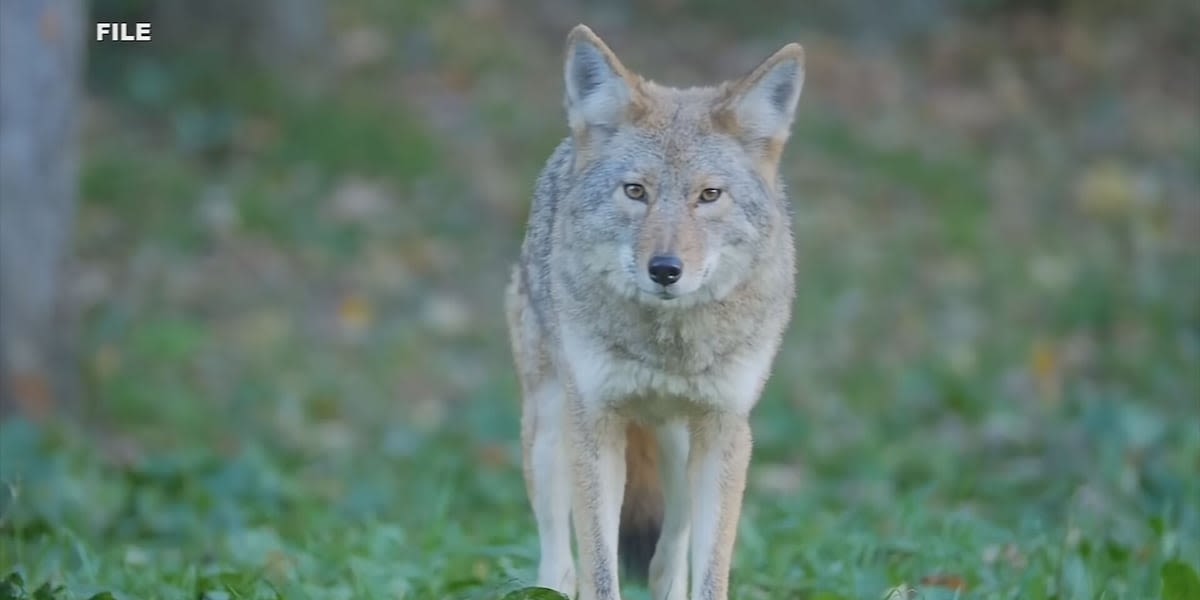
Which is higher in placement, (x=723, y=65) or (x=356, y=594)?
(x=723, y=65)

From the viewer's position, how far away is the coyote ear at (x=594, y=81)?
5.68 m

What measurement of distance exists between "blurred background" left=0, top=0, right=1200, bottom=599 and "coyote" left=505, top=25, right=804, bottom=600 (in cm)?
73

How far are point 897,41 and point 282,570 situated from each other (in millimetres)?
13463

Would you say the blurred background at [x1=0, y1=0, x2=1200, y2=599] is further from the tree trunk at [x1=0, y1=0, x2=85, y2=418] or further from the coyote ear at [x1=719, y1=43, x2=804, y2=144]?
the coyote ear at [x1=719, y1=43, x2=804, y2=144]

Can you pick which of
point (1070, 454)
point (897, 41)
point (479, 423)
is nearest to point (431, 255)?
point (479, 423)

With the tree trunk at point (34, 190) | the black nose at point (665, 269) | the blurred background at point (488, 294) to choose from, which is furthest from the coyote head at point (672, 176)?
the tree trunk at point (34, 190)

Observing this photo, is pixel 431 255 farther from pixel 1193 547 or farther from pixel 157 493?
pixel 1193 547

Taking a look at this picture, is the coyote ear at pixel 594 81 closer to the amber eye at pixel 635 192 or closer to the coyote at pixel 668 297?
the coyote at pixel 668 297

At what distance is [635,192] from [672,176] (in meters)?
0.13

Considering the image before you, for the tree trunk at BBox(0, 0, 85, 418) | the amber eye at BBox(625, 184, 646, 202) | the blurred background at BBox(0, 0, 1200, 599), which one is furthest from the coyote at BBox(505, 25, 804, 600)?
the tree trunk at BBox(0, 0, 85, 418)

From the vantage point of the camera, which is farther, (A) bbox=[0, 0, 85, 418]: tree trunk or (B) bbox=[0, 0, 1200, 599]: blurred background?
(A) bbox=[0, 0, 85, 418]: tree trunk

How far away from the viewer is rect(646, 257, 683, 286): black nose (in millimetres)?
5281

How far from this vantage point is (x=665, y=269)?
17.3 feet

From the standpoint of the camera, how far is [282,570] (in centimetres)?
651
